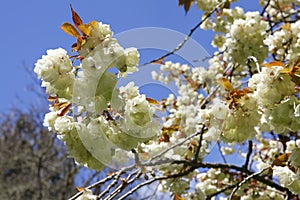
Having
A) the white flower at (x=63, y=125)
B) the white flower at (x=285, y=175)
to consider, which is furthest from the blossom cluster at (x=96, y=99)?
the white flower at (x=285, y=175)

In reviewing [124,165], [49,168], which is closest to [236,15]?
[124,165]

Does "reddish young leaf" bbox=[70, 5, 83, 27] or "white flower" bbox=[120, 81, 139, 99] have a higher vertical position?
"reddish young leaf" bbox=[70, 5, 83, 27]

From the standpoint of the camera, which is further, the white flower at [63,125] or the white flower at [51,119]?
the white flower at [51,119]

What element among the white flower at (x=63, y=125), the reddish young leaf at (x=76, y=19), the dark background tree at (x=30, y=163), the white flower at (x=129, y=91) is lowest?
the white flower at (x=63, y=125)

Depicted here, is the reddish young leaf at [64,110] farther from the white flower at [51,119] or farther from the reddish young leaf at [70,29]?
the reddish young leaf at [70,29]

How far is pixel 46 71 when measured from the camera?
3.69 feet

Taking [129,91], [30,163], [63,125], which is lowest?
[63,125]

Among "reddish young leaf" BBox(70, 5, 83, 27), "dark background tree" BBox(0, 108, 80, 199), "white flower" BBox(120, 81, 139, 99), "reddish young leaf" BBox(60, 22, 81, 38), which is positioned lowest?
"white flower" BBox(120, 81, 139, 99)

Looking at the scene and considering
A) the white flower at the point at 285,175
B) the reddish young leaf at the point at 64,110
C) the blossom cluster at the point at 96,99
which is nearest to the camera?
the blossom cluster at the point at 96,99

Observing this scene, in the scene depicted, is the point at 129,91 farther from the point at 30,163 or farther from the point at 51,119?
A: the point at 30,163

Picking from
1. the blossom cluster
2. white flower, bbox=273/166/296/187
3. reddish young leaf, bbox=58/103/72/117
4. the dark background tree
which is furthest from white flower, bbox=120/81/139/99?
the dark background tree

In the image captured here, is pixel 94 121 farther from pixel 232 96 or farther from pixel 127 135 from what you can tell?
pixel 232 96

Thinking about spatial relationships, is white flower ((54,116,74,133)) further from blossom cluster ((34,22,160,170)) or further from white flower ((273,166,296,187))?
white flower ((273,166,296,187))

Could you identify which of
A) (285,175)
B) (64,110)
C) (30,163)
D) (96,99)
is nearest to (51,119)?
(64,110)
